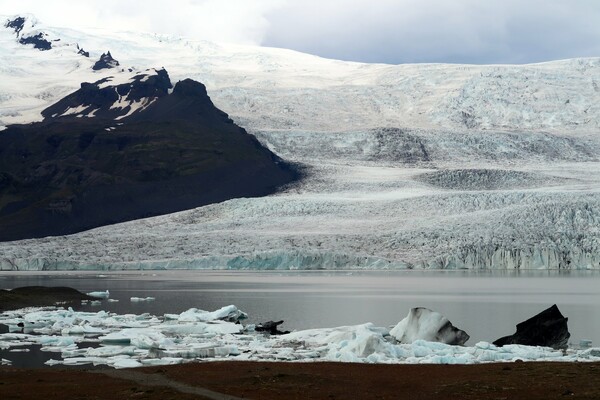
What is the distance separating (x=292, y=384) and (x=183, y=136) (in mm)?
116342

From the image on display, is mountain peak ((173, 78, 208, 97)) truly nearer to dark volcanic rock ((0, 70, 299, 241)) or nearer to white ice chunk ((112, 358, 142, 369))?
dark volcanic rock ((0, 70, 299, 241))

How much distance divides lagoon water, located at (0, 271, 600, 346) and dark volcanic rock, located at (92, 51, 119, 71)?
386ft

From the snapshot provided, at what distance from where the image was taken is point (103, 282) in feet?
193

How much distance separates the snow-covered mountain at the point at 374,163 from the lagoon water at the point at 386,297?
11.4 feet

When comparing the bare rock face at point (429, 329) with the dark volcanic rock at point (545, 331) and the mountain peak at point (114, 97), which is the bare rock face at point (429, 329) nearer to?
the dark volcanic rock at point (545, 331)

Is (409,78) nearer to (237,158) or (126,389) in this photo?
(237,158)

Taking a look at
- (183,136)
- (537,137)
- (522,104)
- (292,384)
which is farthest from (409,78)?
(292,384)

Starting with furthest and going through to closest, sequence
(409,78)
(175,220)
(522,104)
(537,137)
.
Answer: (409,78)
(522,104)
(537,137)
(175,220)

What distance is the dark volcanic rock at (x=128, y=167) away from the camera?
351 ft

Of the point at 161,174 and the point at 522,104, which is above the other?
the point at 522,104

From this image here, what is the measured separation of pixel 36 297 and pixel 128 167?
82.5m

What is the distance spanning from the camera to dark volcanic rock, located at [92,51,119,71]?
584 ft

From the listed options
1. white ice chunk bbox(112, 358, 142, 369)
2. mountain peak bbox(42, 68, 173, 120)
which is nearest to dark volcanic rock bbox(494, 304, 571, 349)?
white ice chunk bbox(112, 358, 142, 369)

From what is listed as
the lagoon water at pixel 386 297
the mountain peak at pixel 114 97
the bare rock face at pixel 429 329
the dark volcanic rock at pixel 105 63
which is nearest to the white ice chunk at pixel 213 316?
the lagoon water at pixel 386 297
